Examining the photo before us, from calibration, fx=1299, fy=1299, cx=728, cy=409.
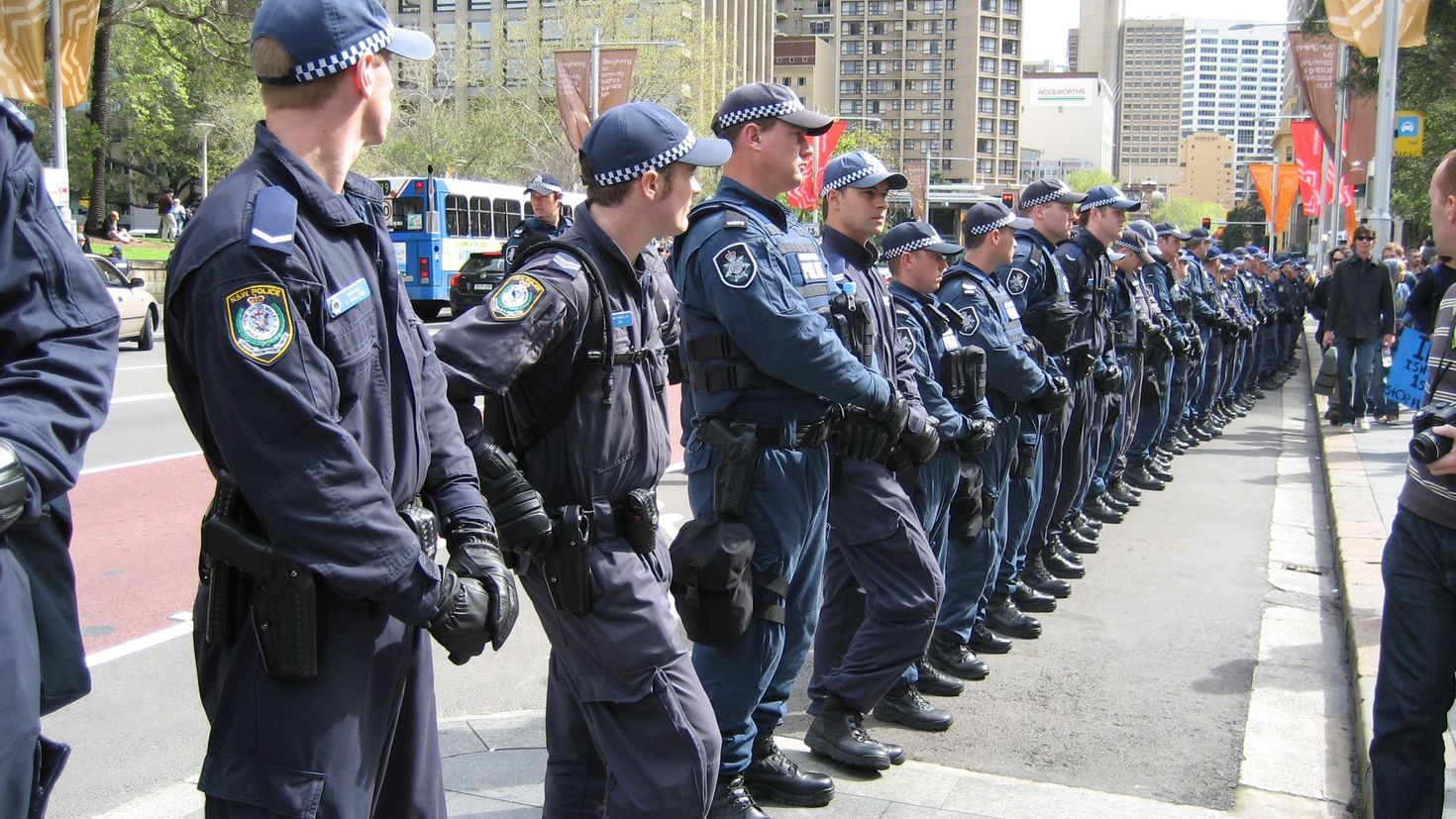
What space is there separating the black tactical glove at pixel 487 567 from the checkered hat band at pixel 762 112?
2.14 m

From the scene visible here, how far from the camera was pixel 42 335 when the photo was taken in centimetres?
212

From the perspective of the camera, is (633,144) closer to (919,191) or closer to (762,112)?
(762,112)

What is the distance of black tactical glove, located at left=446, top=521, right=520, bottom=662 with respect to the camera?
236 centimetres

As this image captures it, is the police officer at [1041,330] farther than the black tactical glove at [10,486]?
Yes

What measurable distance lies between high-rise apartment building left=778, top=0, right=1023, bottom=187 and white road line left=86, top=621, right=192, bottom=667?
16503 cm

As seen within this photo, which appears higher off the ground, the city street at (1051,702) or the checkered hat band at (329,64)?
the checkered hat band at (329,64)

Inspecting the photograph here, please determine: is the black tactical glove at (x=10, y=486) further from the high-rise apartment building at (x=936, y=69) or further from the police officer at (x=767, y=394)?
the high-rise apartment building at (x=936, y=69)

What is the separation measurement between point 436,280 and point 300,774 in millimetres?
28672

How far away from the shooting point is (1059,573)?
7645mm

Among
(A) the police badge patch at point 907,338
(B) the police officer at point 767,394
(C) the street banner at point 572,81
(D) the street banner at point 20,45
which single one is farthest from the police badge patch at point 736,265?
(C) the street banner at point 572,81

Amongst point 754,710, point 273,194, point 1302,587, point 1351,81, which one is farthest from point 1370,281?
point 1351,81

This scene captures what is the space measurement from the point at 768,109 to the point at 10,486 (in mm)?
2797

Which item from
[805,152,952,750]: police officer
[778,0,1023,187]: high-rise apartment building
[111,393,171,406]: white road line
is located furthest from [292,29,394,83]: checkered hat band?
[778,0,1023,187]: high-rise apartment building

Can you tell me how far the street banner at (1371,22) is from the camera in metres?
14.7
